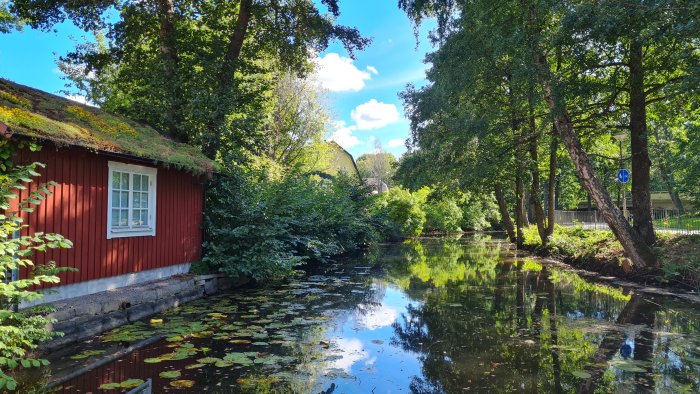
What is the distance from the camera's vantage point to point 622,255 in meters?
12.8

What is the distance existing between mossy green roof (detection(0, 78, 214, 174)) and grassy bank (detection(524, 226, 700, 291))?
38.0 feet

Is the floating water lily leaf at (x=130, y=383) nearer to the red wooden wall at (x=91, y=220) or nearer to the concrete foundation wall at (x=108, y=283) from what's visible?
the concrete foundation wall at (x=108, y=283)

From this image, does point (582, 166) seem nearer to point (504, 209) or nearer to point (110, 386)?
point (110, 386)

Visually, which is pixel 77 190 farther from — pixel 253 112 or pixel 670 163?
pixel 670 163

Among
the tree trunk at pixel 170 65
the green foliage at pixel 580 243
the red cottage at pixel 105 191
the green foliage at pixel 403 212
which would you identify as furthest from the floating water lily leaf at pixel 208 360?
the green foliage at pixel 403 212

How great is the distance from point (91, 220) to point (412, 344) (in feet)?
18.9

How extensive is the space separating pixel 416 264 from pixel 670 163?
11221mm

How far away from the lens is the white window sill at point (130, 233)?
25.5ft

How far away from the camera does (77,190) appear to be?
23.1ft

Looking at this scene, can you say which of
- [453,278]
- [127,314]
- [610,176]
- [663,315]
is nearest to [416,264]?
[453,278]

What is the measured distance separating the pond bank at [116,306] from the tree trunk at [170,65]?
4464 mm

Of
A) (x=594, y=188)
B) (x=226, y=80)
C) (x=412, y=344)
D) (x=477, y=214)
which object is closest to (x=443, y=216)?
(x=477, y=214)

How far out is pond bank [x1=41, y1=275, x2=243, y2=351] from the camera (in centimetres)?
587

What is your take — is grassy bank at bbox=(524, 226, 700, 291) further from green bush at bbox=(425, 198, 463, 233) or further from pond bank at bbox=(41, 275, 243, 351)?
green bush at bbox=(425, 198, 463, 233)
